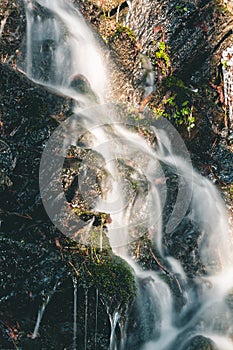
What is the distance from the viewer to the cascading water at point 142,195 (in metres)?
5.62

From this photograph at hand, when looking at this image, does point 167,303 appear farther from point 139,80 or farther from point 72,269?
point 139,80

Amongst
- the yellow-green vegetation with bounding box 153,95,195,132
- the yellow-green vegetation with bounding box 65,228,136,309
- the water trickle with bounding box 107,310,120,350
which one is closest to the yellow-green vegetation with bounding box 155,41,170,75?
the yellow-green vegetation with bounding box 153,95,195,132

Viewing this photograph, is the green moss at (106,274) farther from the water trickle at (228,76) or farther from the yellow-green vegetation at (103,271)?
the water trickle at (228,76)

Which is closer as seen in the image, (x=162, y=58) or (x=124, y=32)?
(x=124, y=32)

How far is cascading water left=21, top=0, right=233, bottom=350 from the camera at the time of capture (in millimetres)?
5617

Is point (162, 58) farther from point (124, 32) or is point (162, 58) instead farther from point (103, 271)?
point (103, 271)

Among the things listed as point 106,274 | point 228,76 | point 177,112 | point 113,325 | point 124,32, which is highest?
point 124,32

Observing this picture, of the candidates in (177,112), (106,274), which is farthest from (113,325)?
(177,112)

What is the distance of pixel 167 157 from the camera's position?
7.50 meters

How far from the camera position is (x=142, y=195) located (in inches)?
250

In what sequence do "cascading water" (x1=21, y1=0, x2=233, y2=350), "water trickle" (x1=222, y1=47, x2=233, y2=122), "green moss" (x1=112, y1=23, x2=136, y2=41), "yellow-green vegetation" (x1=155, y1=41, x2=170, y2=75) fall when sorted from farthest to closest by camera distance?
"water trickle" (x1=222, y1=47, x2=233, y2=122) < "yellow-green vegetation" (x1=155, y1=41, x2=170, y2=75) < "green moss" (x1=112, y1=23, x2=136, y2=41) < "cascading water" (x1=21, y1=0, x2=233, y2=350)

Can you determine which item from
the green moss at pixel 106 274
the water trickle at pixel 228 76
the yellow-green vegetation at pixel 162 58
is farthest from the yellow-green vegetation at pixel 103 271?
the water trickle at pixel 228 76

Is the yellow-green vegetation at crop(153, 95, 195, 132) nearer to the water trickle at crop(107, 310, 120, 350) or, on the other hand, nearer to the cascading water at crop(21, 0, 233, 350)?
the cascading water at crop(21, 0, 233, 350)

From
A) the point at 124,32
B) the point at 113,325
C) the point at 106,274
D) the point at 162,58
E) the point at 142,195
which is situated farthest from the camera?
the point at 162,58
